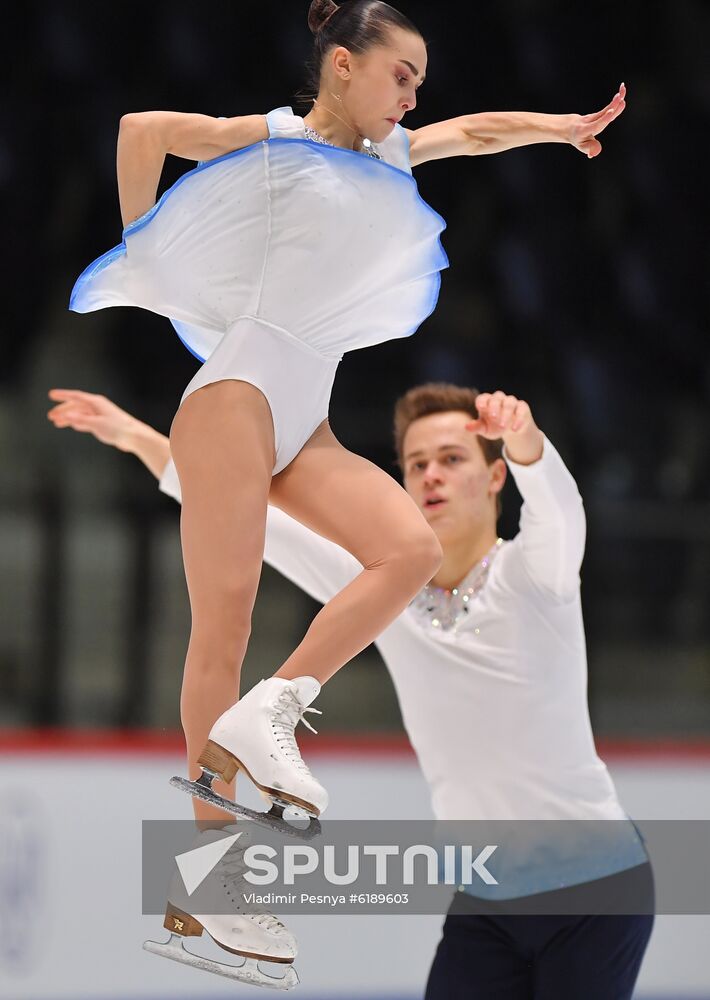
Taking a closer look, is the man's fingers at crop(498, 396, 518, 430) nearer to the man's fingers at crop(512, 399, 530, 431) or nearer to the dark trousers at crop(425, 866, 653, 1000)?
the man's fingers at crop(512, 399, 530, 431)

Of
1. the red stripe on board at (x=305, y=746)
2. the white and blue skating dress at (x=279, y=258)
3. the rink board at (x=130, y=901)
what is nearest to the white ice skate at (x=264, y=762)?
the white and blue skating dress at (x=279, y=258)

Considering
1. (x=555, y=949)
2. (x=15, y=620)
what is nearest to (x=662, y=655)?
(x=15, y=620)

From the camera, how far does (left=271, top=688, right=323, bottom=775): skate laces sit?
179 centimetres

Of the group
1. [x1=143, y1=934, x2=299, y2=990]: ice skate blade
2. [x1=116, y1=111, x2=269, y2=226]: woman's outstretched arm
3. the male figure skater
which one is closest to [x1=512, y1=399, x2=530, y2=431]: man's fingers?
the male figure skater

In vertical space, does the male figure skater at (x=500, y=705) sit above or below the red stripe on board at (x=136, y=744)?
below

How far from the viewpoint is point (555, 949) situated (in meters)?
2.58

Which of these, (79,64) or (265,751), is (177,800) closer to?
(265,751)

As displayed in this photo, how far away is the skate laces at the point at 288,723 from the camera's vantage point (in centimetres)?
179

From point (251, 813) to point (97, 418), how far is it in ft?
3.79

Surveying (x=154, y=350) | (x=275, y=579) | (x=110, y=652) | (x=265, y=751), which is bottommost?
(x=265, y=751)

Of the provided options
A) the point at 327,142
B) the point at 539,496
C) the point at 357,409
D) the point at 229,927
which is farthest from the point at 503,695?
the point at 357,409

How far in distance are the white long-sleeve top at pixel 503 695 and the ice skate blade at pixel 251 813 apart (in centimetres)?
89

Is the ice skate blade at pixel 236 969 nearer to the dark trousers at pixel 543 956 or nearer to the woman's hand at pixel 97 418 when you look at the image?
the dark trousers at pixel 543 956

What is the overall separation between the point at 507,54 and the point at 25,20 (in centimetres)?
250
